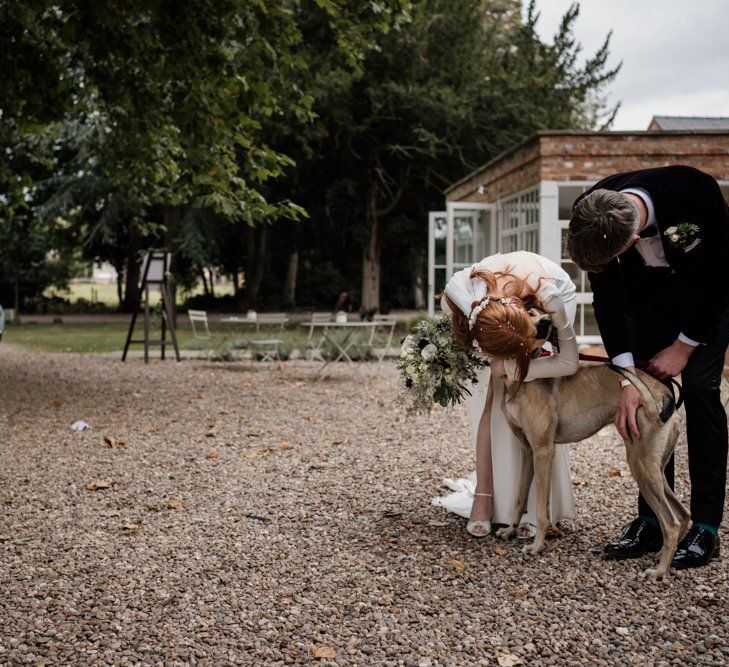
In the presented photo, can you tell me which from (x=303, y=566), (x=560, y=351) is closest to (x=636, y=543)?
(x=560, y=351)

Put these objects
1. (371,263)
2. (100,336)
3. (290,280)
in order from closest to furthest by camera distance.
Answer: (100,336) → (371,263) → (290,280)

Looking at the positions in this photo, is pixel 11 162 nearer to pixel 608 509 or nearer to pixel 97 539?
pixel 97 539

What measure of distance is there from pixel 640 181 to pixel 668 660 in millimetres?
1938

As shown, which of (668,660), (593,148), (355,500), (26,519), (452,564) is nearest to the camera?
(668,660)

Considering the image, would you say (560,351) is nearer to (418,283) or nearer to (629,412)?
(629,412)

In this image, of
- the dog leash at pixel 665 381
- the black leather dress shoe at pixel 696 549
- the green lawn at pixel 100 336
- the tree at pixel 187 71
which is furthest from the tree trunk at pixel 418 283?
the black leather dress shoe at pixel 696 549

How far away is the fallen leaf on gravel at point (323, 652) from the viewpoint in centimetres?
282

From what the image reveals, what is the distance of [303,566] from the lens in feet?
12.4

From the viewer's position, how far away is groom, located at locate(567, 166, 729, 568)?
337 centimetres

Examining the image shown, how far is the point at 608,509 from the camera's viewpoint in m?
4.76

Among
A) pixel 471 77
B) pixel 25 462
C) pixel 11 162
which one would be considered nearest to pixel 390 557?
pixel 25 462

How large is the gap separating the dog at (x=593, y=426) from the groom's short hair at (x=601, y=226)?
63 centimetres

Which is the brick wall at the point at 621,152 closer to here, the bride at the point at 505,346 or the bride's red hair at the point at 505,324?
the bride at the point at 505,346

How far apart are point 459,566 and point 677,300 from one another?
5.18ft
